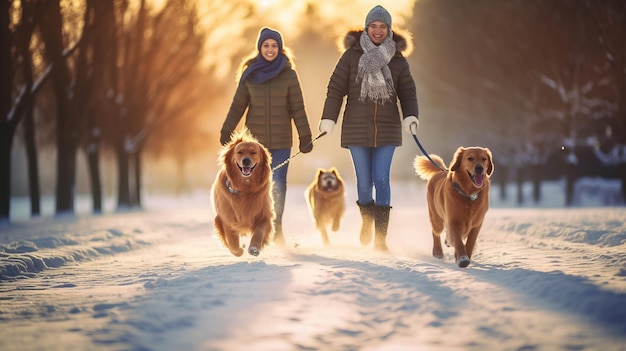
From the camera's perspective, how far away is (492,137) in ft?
83.5

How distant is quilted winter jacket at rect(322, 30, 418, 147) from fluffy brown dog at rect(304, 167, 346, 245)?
1954 millimetres

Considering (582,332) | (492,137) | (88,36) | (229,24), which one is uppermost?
(229,24)

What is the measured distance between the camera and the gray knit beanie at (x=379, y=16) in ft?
24.6

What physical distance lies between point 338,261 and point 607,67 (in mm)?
15470

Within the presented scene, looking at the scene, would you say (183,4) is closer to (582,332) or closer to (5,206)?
(5,206)

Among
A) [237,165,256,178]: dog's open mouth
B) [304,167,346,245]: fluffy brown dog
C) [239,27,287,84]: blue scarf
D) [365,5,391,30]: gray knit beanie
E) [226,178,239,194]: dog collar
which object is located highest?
[365,5,391,30]: gray knit beanie

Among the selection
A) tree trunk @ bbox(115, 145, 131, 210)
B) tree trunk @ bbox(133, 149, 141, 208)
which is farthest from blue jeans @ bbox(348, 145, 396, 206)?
tree trunk @ bbox(133, 149, 141, 208)

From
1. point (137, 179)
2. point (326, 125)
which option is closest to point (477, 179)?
point (326, 125)

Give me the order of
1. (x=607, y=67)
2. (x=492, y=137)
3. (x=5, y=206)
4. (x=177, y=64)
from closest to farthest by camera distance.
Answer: (x=5, y=206), (x=607, y=67), (x=177, y=64), (x=492, y=137)

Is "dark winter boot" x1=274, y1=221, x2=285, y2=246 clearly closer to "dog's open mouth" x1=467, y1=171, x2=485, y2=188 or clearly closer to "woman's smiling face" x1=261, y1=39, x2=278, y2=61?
"woman's smiling face" x1=261, y1=39, x2=278, y2=61

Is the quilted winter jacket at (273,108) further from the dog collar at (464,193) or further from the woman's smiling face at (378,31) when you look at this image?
the dog collar at (464,193)

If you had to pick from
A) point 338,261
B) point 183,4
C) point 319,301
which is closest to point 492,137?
point 183,4

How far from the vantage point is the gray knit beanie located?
750 centimetres

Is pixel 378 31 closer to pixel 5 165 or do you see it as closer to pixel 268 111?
pixel 268 111
